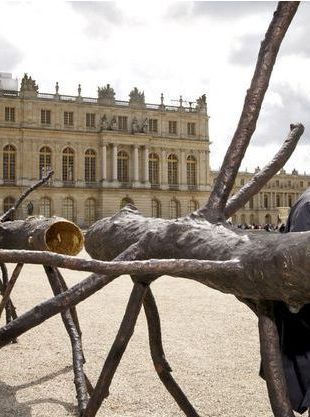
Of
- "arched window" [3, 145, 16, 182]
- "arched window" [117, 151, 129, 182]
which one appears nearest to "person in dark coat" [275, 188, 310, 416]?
"arched window" [3, 145, 16, 182]

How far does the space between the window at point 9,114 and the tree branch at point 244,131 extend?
4397cm

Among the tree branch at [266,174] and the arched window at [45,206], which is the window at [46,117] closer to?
the arched window at [45,206]

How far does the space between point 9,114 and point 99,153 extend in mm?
8101

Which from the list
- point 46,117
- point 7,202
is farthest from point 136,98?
point 7,202

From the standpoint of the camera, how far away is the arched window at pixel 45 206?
4362 centimetres

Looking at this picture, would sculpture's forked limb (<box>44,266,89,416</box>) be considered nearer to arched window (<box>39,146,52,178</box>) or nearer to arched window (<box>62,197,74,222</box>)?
arched window (<box>62,197,74,222</box>)

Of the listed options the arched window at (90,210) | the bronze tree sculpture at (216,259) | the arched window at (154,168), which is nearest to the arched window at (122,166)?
the arched window at (154,168)

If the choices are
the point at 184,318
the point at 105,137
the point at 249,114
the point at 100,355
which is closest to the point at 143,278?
the point at 249,114

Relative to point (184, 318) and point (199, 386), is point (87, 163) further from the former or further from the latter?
point (199, 386)

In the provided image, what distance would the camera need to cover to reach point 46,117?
147 ft

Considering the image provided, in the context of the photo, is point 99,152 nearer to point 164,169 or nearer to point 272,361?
point 164,169

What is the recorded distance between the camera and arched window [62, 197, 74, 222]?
1747 inches

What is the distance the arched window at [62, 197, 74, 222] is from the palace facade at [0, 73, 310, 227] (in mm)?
85

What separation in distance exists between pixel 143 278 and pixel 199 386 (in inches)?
97.4
